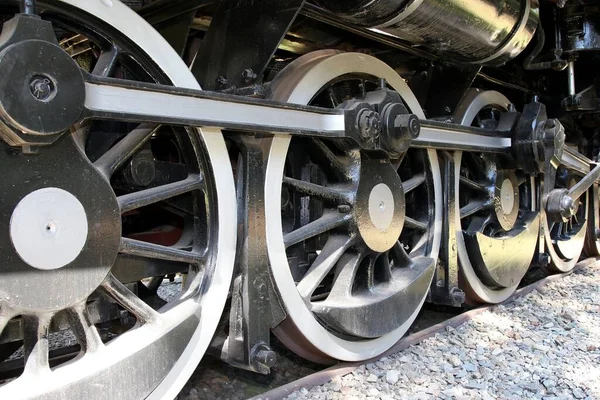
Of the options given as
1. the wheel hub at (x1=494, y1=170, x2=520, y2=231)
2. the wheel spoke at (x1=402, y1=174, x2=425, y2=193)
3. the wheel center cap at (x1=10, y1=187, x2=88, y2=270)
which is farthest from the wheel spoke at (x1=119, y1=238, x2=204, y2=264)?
the wheel hub at (x1=494, y1=170, x2=520, y2=231)

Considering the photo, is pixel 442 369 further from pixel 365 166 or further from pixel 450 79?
pixel 450 79

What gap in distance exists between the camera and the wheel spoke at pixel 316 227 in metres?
1.78

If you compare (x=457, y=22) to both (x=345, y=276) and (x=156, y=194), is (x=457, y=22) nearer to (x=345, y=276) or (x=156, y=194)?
(x=345, y=276)

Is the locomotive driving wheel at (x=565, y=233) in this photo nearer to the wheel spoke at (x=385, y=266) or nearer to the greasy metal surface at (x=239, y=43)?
the wheel spoke at (x=385, y=266)

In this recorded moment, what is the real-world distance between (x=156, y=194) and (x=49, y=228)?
30 cm

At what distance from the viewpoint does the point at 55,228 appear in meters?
1.16

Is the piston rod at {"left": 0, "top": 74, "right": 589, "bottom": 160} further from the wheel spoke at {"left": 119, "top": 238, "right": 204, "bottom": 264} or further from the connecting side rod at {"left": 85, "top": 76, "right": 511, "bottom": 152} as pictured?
the wheel spoke at {"left": 119, "top": 238, "right": 204, "bottom": 264}

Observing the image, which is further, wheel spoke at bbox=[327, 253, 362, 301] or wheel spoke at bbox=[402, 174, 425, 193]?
wheel spoke at bbox=[402, 174, 425, 193]

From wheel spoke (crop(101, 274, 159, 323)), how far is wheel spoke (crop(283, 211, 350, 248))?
506mm

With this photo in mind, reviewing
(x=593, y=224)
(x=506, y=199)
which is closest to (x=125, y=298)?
(x=506, y=199)

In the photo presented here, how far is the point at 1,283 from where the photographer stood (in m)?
1.09

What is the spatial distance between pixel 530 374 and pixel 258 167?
1172 mm

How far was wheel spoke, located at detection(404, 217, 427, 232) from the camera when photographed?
227cm

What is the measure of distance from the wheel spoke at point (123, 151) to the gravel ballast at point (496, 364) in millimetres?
839
